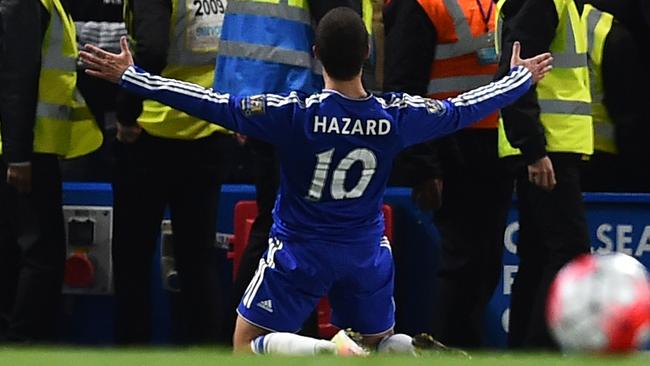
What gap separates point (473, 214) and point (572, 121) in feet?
2.14

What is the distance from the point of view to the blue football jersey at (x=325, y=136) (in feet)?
22.1

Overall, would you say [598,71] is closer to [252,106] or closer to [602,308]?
[252,106]

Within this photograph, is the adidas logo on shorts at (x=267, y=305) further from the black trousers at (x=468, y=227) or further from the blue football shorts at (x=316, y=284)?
the black trousers at (x=468, y=227)

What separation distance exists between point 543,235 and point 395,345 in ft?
3.58

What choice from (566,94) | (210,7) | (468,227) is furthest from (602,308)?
(210,7)

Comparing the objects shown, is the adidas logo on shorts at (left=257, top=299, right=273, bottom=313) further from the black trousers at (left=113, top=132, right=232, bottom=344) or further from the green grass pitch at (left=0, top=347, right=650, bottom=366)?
the green grass pitch at (left=0, top=347, right=650, bottom=366)

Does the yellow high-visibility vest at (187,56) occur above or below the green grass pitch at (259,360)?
above

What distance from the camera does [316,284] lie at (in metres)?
6.82

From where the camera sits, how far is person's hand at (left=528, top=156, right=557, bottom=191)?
7480 millimetres

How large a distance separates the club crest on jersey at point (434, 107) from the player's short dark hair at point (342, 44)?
0.30m

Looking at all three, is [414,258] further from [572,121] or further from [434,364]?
[434,364]

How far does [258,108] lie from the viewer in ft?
22.1

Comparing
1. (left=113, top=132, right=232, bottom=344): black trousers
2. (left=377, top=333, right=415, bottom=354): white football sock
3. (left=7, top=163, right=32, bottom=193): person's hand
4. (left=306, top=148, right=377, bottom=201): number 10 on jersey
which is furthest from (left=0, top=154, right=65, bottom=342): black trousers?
(left=377, top=333, right=415, bottom=354): white football sock

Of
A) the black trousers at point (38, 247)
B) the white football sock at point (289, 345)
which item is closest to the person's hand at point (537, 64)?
the white football sock at point (289, 345)
